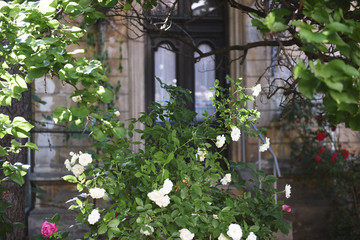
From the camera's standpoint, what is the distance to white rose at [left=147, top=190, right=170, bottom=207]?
238 centimetres

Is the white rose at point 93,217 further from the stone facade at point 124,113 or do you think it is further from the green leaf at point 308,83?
the stone facade at point 124,113

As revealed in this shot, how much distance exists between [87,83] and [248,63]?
4728mm

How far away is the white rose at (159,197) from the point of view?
93.5 inches

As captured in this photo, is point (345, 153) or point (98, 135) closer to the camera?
point (98, 135)

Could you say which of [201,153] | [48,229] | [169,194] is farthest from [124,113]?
[169,194]

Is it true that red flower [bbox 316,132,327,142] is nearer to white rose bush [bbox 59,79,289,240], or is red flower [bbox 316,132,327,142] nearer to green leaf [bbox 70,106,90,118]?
white rose bush [bbox 59,79,289,240]

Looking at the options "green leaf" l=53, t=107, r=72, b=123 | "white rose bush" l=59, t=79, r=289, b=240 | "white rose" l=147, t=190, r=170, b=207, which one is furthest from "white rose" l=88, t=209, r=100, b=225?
→ "green leaf" l=53, t=107, r=72, b=123

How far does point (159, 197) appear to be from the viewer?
7.82 feet

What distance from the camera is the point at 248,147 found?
6.26 meters

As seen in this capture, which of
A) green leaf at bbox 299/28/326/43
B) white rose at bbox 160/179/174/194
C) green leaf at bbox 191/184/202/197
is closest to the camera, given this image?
green leaf at bbox 299/28/326/43

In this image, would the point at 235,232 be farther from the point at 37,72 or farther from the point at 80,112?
the point at 37,72

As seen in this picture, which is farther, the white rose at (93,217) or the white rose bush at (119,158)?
the white rose at (93,217)

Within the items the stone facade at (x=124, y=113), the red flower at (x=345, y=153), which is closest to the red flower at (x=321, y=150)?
the red flower at (x=345, y=153)

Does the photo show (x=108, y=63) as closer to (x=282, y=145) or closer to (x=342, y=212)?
(x=282, y=145)
